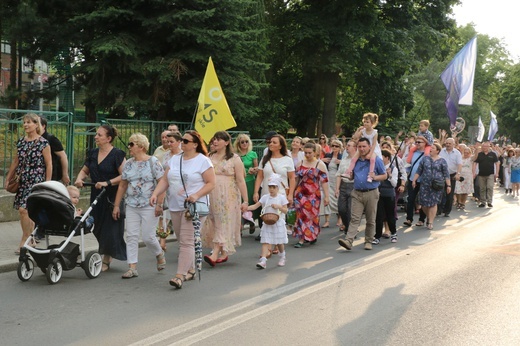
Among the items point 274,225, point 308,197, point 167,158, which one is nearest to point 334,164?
point 308,197

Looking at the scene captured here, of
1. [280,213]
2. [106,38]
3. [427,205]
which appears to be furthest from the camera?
[106,38]

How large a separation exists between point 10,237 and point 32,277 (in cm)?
271

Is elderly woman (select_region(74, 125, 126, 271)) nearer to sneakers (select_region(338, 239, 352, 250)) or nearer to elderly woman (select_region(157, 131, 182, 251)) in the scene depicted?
elderly woman (select_region(157, 131, 182, 251))

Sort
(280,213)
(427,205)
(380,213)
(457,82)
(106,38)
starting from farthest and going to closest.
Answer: (457,82), (106,38), (427,205), (380,213), (280,213)

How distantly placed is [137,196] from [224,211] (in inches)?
59.4

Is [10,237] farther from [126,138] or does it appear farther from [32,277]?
[126,138]

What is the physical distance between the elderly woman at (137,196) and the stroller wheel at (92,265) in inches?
13.1

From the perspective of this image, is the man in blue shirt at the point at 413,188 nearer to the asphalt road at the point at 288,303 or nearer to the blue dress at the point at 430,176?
the blue dress at the point at 430,176

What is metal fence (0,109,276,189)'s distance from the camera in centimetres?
1184

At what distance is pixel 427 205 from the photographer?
13.9 m

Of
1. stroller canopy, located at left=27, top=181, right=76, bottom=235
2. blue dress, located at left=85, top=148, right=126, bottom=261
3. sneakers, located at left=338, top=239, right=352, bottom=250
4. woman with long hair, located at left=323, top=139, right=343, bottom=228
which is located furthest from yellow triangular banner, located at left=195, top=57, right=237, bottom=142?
stroller canopy, located at left=27, top=181, right=76, bottom=235

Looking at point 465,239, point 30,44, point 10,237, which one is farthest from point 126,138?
point 465,239

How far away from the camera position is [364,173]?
10742 mm

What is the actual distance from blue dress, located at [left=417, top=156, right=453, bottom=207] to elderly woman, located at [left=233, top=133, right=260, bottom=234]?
12.1ft
